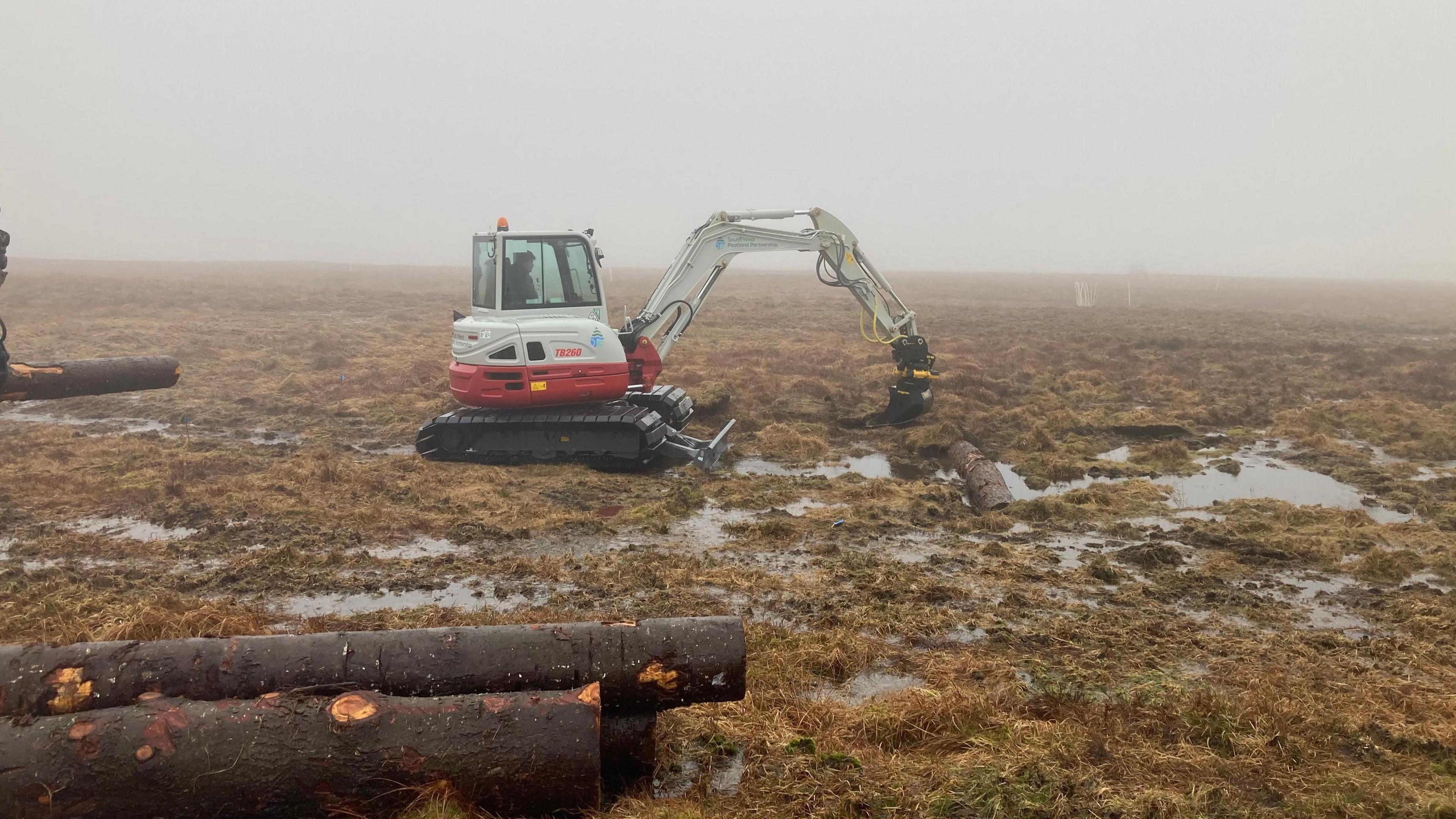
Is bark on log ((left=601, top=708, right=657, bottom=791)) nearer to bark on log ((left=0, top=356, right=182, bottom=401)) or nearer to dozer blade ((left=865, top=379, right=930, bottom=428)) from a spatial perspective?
bark on log ((left=0, top=356, right=182, bottom=401))

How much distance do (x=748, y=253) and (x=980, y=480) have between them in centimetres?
526

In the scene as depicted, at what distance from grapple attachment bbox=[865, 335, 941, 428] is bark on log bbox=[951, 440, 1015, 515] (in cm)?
205

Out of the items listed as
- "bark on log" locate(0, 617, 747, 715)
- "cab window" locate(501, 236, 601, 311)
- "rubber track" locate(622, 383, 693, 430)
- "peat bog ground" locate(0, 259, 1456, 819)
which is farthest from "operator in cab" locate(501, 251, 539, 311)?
"bark on log" locate(0, 617, 747, 715)

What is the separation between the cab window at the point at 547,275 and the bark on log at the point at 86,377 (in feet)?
13.3

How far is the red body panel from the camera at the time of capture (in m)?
11.9

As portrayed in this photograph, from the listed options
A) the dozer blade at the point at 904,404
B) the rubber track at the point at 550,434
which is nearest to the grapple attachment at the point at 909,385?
the dozer blade at the point at 904,404

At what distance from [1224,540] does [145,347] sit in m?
23.7

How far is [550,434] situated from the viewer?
12227 millimetres

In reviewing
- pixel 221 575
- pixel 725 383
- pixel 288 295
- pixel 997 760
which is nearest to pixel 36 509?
pixel 221 575

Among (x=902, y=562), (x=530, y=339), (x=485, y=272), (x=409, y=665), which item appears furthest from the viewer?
(x=485, y=272)

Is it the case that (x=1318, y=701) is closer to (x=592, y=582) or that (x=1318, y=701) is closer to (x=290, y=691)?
(x=592, y=582)

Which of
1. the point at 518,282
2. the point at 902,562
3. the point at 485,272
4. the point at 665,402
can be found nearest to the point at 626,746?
the point at 902,562

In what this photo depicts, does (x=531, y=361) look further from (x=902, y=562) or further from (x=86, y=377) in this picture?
(x=902, y=562)

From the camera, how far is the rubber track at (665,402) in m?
13.0
